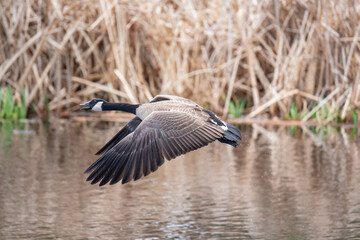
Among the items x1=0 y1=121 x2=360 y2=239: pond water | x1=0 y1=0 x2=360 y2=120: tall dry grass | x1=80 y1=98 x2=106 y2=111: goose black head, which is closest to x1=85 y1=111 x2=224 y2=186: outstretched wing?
x1=0 y1=121 x2=360 y2=239: pond water

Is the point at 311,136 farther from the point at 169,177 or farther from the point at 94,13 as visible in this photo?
the point at 94,13

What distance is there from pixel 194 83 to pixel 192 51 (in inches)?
20.2

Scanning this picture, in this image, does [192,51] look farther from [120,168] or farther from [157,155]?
[120,168]

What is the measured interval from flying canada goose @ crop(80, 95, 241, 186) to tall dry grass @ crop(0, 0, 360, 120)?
5343mm

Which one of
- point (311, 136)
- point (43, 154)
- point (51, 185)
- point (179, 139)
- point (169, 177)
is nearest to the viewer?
point (179, 139)

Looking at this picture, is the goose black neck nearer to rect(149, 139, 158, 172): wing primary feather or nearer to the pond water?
rect(149, 139, 158, 172): wing primary feather

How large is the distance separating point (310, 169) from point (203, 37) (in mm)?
3844

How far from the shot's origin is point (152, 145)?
19.5ft

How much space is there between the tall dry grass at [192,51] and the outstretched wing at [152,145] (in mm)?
5605

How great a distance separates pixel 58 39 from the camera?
41.8 feet

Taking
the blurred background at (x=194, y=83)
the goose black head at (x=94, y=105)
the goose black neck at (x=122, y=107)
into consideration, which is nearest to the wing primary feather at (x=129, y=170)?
the goose black neck at (x=122, y=107)

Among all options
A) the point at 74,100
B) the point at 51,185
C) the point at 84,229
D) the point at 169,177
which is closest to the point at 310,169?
the point at 169,177

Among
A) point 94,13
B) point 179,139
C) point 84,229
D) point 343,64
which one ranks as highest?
point 94,13

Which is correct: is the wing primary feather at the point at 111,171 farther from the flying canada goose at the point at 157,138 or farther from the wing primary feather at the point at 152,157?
the wing primary feather at the point at 152,157
